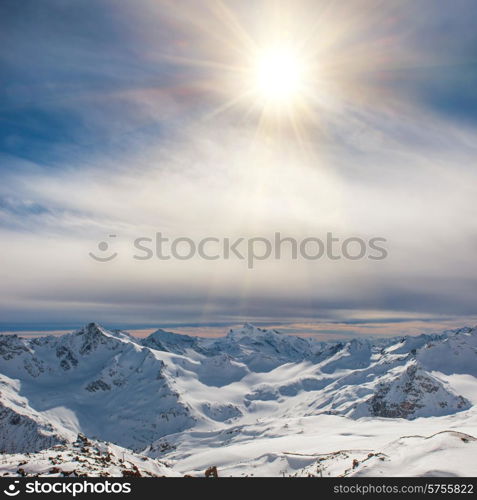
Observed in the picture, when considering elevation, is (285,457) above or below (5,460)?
below
